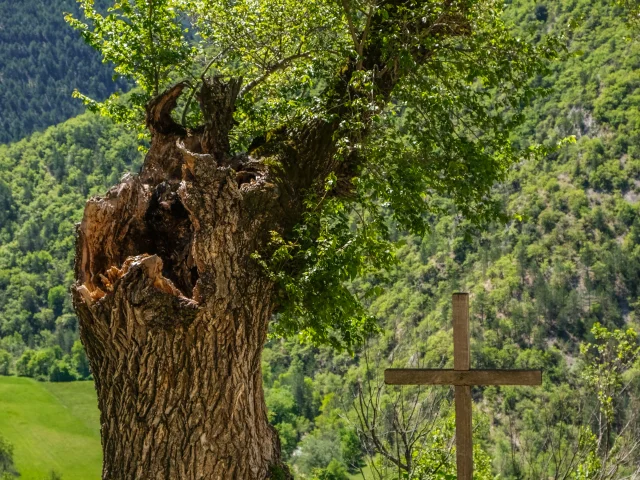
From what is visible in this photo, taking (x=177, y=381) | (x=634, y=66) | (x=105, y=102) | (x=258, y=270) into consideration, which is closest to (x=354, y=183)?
(x=258, y=270)

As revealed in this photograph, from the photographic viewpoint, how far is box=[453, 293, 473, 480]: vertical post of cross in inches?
232

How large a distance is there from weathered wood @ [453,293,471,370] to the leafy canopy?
1.91ft

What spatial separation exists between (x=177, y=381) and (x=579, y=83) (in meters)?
112

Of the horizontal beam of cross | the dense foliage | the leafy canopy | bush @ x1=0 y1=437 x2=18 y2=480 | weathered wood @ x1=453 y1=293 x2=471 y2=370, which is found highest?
the dense foliage

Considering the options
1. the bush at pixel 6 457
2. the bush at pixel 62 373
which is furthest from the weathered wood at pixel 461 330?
the bush at pixel 62 373

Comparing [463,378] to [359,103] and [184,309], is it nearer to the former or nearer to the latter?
[184,309]

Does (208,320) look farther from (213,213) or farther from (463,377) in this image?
(463,377)

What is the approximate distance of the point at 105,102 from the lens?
8953mm

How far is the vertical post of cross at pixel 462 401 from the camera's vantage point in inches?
232

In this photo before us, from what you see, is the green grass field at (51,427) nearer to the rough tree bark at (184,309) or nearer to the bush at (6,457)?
the bush at (6,457)

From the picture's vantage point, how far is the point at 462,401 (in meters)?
5.95

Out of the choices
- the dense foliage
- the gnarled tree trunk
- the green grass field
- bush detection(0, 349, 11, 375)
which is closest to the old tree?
the gnarled tree trunk

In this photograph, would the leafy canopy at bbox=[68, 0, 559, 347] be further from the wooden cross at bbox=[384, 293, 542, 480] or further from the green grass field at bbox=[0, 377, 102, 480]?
the green grass field at bbox=[0, 377, 102, 480]

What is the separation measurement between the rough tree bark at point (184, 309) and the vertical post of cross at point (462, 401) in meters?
1.19
